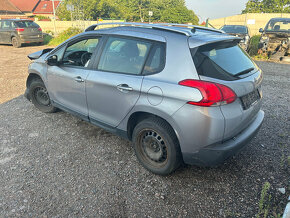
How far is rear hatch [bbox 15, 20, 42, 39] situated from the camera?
48.2 feet

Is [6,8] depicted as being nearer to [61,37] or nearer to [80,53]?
[61,37]

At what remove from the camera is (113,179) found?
2867 millimetres

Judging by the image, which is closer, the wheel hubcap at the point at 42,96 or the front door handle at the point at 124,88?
the front door handle at the point at 124,88

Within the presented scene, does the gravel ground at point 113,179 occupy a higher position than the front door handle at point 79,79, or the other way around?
the front door handle at point 79,79

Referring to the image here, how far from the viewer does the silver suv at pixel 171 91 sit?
233 centimetres

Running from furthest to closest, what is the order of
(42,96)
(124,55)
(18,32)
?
(18,32)
(42,96)
(124,55)

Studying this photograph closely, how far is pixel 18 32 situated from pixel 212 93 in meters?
15.9

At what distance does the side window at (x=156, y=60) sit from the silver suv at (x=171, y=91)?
1cm

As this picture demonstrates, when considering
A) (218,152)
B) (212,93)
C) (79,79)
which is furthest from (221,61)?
(79,79)

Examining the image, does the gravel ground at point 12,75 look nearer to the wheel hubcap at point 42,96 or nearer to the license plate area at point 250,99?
the wheel hubcap at point 42,96

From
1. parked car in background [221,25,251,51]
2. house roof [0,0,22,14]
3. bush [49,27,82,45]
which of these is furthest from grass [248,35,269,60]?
house roof [0,0,22,14]

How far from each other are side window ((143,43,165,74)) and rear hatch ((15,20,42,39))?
15029mm

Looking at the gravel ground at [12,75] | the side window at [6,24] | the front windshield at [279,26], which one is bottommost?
the gravel ground at [12,75]

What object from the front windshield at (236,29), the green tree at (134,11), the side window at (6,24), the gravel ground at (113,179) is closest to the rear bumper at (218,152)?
the gravel ground at (113,179)
